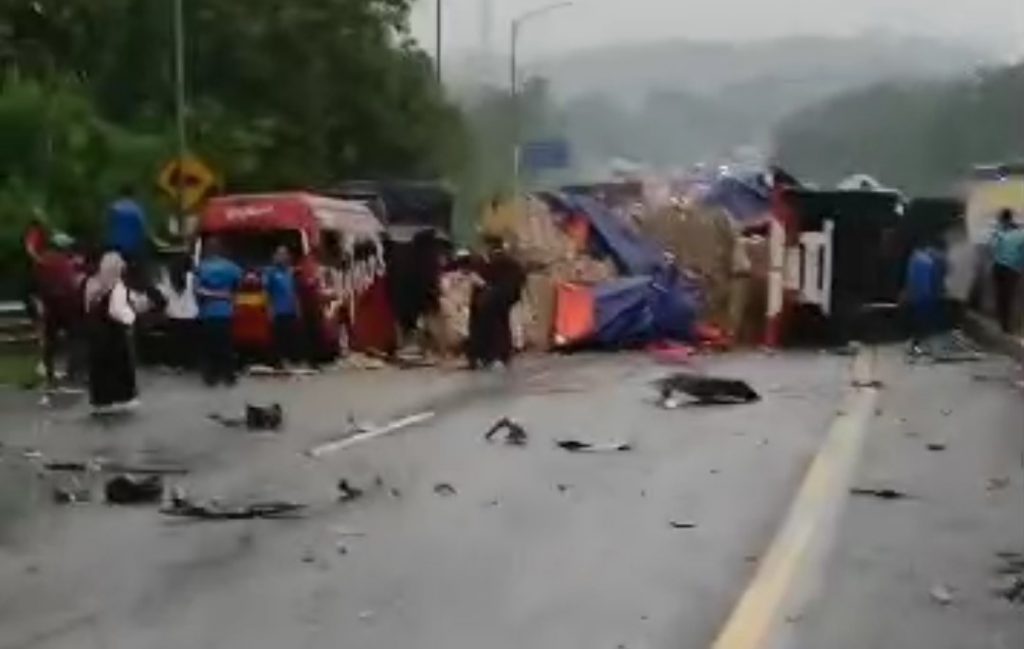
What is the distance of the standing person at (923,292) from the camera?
130 ft

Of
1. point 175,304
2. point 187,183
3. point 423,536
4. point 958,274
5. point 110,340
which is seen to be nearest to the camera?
point 423,536

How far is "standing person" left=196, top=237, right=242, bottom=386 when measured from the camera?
93.0ft

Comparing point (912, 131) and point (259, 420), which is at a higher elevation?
point (259, 420)

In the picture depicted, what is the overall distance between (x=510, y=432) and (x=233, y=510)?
5.96 meters

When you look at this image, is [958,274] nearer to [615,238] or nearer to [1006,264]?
[1006,264]

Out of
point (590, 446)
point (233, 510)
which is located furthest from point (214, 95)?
point (233, 510)

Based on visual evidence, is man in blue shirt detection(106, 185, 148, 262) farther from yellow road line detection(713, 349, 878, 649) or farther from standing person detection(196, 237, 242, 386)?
yellow road line detection(713, 349, 878, 649)

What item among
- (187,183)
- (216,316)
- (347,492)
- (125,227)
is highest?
(125,227)

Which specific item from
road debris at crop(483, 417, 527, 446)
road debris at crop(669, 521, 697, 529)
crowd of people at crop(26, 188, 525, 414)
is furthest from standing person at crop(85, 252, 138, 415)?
road debris at crop(669, 521, 697, 529)

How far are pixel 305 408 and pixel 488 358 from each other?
357 inches

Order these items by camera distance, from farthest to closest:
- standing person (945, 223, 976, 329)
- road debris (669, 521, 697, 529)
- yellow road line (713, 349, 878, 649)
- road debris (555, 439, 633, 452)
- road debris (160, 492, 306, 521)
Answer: standing person (945, 223, 976, 329)
road debris (555, 439, 633, 452)
road debris (160, 492, 306, 521)
road debris (669, 521, 697, 529)
yellow road line (713, 349, 878, 649)

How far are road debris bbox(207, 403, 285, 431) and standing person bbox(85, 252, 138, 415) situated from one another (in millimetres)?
1666

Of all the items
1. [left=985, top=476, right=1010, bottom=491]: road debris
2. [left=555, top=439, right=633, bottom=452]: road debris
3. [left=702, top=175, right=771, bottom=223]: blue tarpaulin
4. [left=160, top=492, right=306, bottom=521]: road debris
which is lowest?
[left=702, top=175, right=771, bottom=223]: blue tarpaulin

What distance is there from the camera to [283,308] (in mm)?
30969
